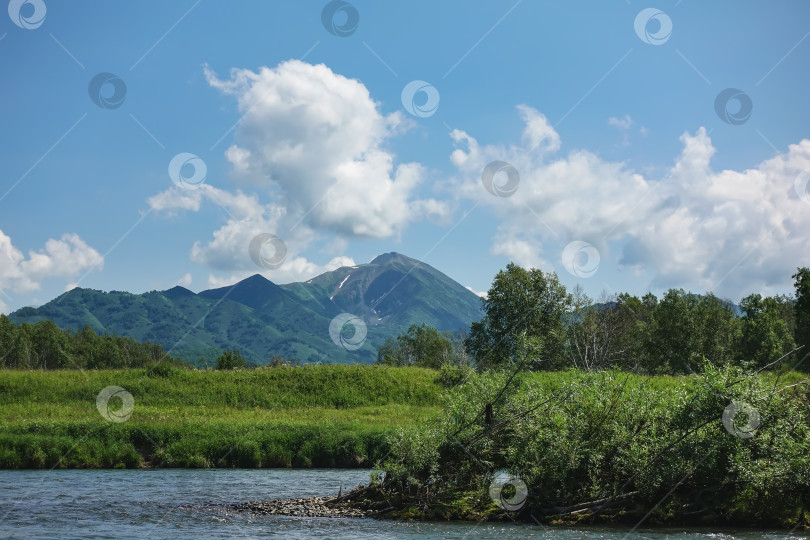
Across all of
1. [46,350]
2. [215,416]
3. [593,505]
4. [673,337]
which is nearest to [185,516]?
[593,505]

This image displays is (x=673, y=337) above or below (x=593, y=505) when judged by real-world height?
above

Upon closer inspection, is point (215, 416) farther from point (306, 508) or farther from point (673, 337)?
point (673, 337)

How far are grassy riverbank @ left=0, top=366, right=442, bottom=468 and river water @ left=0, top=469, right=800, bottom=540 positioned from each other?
4.29 m

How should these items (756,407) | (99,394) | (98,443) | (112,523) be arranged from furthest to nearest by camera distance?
(99,394) < (98,443) < (112,523) < (756,407)

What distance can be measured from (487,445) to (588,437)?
12.2 ft

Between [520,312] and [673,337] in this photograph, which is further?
[673,337]

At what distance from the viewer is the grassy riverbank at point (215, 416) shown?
139ft

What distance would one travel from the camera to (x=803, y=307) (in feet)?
282

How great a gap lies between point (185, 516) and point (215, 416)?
30.8 metres

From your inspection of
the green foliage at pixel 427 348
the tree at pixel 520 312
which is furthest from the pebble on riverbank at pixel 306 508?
the green foliage at pixel 427 348

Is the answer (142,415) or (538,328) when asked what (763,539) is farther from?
(538,328)

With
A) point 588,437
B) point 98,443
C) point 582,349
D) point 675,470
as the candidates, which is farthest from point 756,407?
point 582,349

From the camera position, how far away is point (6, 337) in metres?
179

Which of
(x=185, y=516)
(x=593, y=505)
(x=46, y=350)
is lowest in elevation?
(x=185, y=516)
